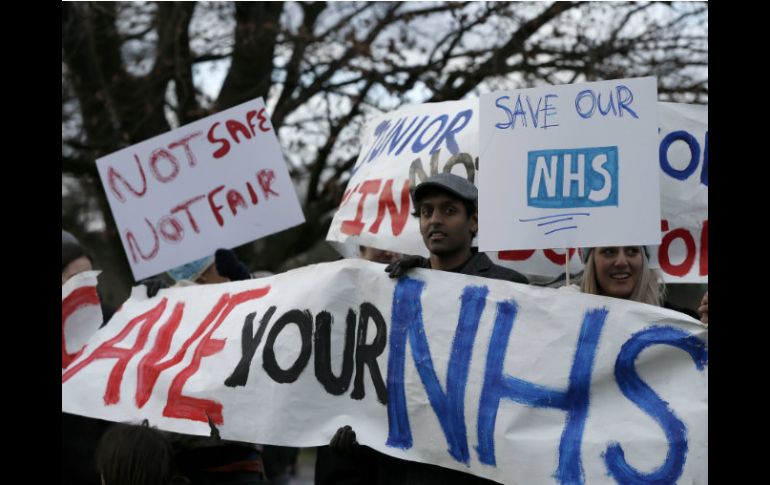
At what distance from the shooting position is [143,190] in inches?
186

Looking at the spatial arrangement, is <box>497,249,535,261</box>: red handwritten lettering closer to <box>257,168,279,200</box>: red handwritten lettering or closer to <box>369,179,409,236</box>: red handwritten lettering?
<box>369,179,409,236</box>: red handwritten lettering

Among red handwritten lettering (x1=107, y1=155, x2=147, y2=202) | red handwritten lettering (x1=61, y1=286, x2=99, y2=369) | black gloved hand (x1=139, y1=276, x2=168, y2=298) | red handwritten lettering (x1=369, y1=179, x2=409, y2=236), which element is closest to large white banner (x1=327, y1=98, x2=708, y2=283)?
red handwritten lettering (x1=369, y1=179, x2=409, y2=236)

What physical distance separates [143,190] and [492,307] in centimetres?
215

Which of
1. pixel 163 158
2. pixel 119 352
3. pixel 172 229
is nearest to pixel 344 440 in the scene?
pixel 119 352

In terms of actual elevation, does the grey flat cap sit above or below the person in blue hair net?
above

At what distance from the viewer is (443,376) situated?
320 cm

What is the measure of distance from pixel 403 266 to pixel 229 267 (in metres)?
1.27

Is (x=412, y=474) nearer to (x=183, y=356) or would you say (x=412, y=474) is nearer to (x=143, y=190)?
(x=183, y=356)

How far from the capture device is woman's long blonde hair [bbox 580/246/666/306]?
3.45 meters

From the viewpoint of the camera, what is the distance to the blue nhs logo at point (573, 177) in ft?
9.89

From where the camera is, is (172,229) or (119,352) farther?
(172,229)

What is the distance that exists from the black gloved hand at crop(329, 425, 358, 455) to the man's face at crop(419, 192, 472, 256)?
2.20 ft

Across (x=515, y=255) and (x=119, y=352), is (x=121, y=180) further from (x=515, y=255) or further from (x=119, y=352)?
(x=515, y=255)
